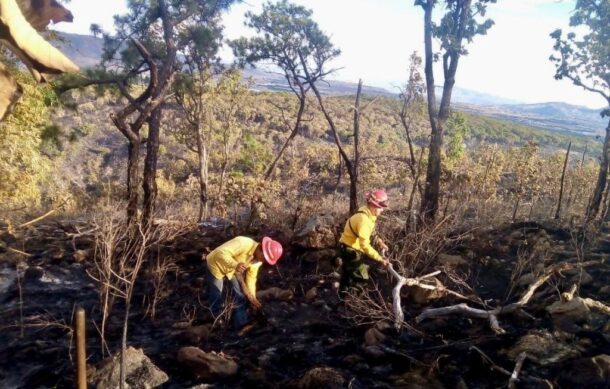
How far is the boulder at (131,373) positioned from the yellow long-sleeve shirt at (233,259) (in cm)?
117

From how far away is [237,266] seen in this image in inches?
192

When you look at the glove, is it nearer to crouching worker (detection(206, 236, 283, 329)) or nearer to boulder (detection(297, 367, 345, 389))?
crouching worker (detection(206, 236, 283, 329))

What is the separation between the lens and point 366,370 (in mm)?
4344

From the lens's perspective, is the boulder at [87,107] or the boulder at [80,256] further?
the boulder at [87,107]

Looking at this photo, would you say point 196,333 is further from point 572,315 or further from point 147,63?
point 147,63

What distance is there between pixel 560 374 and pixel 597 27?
35.0ft

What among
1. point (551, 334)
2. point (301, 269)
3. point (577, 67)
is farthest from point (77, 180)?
point (551, 334)

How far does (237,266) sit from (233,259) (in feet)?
0.38

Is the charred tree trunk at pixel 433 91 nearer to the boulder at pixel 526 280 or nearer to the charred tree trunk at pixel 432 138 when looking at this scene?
the charred tree trunk at pixel 432 138

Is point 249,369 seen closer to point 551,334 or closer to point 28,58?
point 551,334

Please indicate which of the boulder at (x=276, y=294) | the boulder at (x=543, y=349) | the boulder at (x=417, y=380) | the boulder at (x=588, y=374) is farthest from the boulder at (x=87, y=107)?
the boulder at (x=588, y=374)

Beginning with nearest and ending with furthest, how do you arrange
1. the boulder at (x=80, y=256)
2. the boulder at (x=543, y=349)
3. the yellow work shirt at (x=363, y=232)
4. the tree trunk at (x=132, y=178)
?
the boulder at (x=543, y=349) → the yellow work shirt at (x=363, y=232) → the boulder at (x=80, y=256) → the tree trunk at (x=132, y=178)

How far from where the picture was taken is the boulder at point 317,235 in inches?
304

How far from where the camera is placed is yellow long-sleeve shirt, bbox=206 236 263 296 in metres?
4.95
